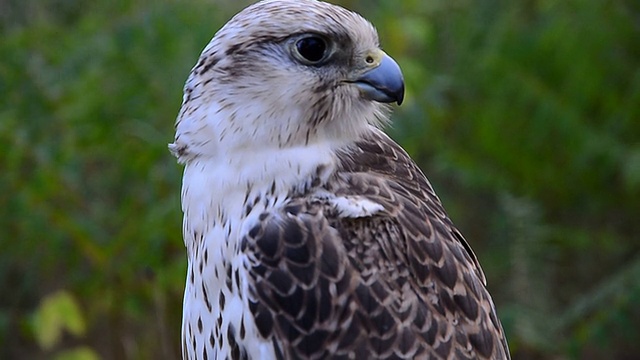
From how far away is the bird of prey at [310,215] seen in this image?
2.66 metres

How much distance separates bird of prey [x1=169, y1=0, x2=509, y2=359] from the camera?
266 cm

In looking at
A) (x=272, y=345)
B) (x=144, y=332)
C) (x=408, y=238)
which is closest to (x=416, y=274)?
(x=408, y=238)

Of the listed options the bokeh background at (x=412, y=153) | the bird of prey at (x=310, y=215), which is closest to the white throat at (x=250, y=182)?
the bird of prey at (x=310, y=215)

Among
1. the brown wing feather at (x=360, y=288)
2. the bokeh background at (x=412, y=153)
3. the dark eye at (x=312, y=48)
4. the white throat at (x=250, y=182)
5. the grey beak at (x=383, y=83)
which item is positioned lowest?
the bokeh background at (x=412, y=153)

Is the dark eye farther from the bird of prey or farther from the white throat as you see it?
the white throat

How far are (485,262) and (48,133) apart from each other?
8.63 ft

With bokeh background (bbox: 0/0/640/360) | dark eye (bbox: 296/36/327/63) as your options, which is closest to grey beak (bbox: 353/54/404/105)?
dark eye (bbox: 296/36/327/63)

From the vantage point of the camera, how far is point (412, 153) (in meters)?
5.55

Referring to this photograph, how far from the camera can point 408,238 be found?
2.74 metres

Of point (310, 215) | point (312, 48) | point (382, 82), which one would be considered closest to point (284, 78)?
point (312, 48)

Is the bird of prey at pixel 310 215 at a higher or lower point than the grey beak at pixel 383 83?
lower

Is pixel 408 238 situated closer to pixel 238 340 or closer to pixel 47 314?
pixel 238 340

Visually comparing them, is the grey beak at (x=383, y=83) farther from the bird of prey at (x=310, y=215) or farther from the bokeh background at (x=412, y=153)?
the bokeh background at (x=412, y=153)

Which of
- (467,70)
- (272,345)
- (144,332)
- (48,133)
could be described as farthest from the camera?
(467,70)
